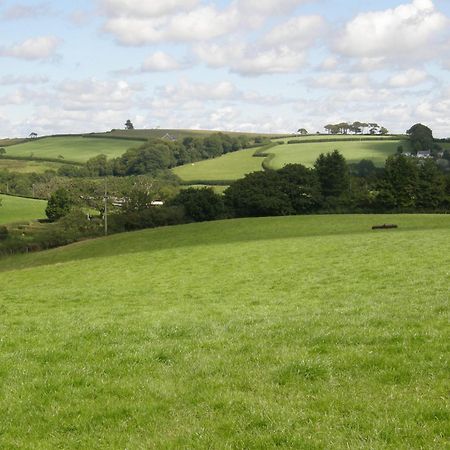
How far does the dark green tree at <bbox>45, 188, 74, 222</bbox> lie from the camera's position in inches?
5099

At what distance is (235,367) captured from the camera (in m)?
12.3

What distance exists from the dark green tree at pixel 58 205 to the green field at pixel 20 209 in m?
5.75

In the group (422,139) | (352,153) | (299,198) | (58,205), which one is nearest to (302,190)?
(299,198)

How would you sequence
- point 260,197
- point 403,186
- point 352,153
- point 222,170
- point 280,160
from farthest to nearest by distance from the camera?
point 352,153
point 222,170
point 280,160
point 260,197
point 403,186

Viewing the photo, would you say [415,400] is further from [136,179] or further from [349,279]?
[136,179]

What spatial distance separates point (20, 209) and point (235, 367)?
5534 inches

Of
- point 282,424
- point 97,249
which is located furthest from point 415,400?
point 97,249

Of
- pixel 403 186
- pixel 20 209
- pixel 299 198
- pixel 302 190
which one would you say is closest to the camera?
pixel 403 186

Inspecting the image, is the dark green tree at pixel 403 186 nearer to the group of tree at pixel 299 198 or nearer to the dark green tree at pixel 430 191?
the group of tree at pixel 299 198

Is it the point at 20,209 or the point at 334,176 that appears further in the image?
the point at 20,209

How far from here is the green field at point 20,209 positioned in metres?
132

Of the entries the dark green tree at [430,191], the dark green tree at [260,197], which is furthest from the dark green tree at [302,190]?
the dark green tree at [430,191]

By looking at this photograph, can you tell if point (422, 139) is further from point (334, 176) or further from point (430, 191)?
point (430, 191)

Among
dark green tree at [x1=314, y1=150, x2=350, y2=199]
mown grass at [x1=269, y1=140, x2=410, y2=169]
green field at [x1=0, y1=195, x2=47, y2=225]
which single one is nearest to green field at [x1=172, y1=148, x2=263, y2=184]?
mown grass at [x1=269, y1=140, x2=410, y2=169]
